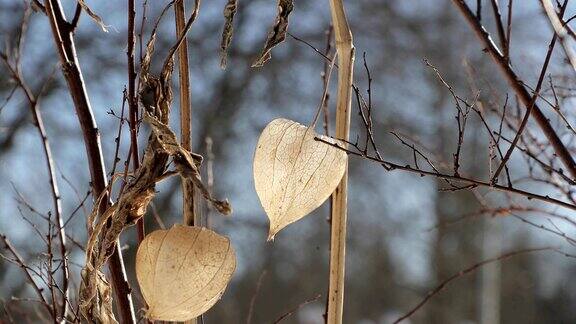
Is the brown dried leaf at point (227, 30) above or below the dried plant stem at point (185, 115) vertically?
above

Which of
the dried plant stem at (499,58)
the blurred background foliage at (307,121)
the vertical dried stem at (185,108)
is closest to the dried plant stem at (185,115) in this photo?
the vertical dried stem at (185,108)

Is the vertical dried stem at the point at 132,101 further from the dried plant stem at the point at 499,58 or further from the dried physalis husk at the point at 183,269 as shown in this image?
the dried plant stem at the point at 499,58

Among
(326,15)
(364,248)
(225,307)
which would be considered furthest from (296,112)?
(364,248)

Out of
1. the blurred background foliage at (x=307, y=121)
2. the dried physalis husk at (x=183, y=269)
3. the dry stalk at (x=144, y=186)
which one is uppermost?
the blurred background foliage at (x=307, y=121)

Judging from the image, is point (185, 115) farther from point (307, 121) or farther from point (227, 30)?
point (307, 121)

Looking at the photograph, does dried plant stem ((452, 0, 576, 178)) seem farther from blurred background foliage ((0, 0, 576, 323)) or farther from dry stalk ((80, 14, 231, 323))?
blurred background foliage ((0, 0, 576, 323))
